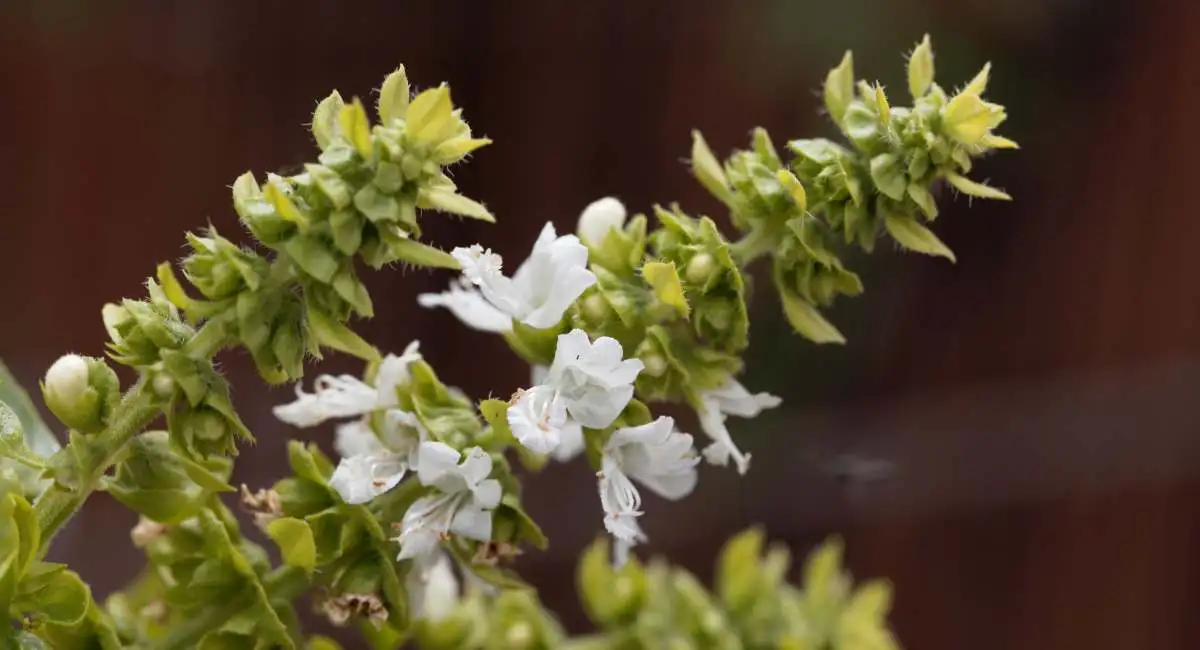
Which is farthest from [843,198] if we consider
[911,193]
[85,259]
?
[85,259]

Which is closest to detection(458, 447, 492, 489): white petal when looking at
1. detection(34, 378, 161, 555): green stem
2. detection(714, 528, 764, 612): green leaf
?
detection(34, 378, 161, 555): green stem

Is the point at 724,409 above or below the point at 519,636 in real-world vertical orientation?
above

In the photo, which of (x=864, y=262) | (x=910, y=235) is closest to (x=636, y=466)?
(x=910, y=235)

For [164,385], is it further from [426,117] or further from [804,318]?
[804,318]

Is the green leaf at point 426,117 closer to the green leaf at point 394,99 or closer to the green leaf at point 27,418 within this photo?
the green leaf at point 394,99

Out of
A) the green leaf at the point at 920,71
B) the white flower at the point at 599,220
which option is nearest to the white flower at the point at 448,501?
the white flower at the point at 599,220

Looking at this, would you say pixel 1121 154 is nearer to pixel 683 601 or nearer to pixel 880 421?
pixel 880 421

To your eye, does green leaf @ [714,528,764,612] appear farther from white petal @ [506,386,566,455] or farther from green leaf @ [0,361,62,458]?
green leaf @ [0,361,62,458]
